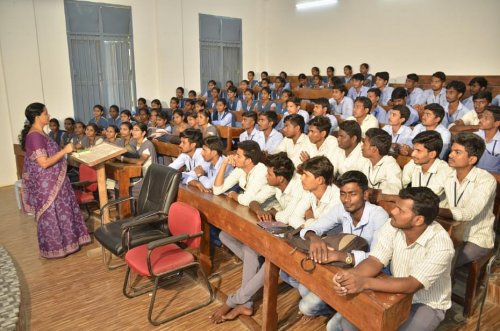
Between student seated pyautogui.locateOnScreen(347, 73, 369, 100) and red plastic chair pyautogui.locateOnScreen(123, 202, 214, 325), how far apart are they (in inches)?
190

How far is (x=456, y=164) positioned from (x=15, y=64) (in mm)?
6623

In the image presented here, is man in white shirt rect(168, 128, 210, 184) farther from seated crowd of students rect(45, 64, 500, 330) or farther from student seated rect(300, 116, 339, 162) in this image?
student seated rect(300, 116, 339, 162)

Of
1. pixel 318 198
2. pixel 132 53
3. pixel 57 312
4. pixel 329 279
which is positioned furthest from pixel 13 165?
pixel 329 279

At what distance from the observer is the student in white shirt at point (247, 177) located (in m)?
2.85

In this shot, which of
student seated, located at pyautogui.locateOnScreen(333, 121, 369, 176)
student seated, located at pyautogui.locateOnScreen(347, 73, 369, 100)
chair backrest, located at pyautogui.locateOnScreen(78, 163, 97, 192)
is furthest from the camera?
student seated, located at pyautogui.locateOnScreen(347, 73, 369, 100)

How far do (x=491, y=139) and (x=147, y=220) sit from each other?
313 centimetres

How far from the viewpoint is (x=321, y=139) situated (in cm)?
392

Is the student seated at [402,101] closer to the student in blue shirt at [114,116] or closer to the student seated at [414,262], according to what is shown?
the student seated at [414,262]

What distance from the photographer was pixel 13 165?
6.49 m

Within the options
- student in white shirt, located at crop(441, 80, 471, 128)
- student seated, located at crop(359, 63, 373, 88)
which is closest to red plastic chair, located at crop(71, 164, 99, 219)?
student in white shirt, located at crop(441, 80, 471, 128)

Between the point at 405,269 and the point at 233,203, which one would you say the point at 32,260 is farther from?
the point at 405,269

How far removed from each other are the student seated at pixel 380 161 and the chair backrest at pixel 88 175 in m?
2.94

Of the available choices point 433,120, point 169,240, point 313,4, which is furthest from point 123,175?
point 313,4

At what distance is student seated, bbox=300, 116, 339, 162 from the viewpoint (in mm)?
3838
